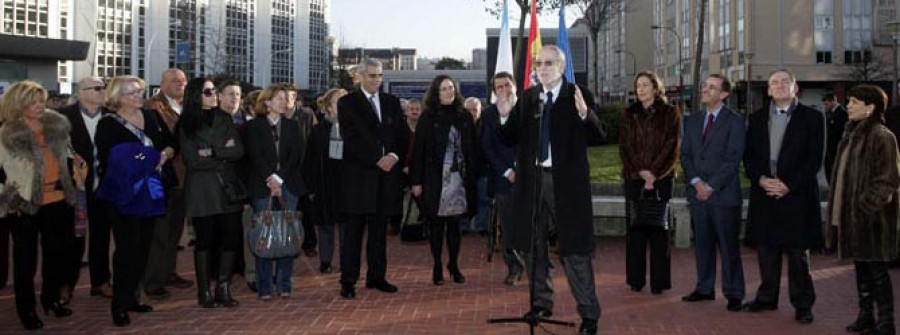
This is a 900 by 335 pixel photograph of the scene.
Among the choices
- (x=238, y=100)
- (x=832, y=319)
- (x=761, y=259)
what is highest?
(x=238, y=100)

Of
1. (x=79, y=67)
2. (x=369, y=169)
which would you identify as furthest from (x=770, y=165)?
(x=79, y=67)

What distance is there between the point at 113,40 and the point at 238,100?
374ft

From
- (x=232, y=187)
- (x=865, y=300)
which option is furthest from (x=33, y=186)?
(x=865, y=300)

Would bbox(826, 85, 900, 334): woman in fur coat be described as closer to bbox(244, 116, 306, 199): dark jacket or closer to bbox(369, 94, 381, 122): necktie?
bbox(369, 94, 381, 122): necktie

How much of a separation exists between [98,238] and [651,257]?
4877 mm

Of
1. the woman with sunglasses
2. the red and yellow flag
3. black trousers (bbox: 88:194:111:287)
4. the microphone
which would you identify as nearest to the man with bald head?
black trousers (bbox: 88:194:111:287)

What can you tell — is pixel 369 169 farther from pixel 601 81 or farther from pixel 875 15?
pixel 601 81

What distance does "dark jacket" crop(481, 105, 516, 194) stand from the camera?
7.50 meters

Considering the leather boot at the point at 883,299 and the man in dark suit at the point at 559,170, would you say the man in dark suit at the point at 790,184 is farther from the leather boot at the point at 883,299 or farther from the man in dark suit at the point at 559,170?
the man in dark suit at the point at 559,170

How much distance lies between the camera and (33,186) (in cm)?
597

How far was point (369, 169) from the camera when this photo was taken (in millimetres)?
7398

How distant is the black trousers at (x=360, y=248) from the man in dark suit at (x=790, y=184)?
3.29 metres

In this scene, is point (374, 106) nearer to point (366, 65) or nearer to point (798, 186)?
point (366, 65)

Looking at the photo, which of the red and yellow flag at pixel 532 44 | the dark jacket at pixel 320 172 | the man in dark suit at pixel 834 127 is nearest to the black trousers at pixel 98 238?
the dark jacket at pixel 320 172
